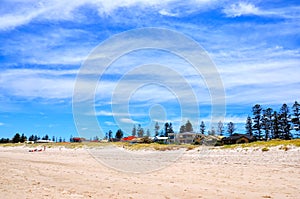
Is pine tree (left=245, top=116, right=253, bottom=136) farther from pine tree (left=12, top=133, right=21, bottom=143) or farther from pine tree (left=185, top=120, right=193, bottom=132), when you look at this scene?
pine tree (left=12, top=133, right=21, bottom=143)

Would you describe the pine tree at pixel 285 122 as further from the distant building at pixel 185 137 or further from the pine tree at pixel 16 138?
the pine tree at pixel 16 138

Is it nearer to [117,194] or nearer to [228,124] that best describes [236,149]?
[117,194]

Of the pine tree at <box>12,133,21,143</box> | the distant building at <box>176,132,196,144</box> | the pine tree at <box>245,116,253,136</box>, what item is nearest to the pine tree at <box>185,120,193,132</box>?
the distant building at <box>176,132,196,144</box>

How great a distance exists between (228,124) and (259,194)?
74819 millimetres

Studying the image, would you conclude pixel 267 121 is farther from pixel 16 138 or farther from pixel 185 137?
pixel 16 138

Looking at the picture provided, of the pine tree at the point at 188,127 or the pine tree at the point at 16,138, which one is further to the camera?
the pine tree at the point at 16,138

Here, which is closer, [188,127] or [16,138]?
[188,127]

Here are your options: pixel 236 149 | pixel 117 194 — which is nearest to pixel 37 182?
pixel 117 194

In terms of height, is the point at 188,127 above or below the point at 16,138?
above

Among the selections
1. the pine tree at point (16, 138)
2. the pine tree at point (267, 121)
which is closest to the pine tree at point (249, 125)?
the pine tree at point (267, 121)

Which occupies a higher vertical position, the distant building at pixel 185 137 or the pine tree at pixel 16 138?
the pine tree at pixel 16 138

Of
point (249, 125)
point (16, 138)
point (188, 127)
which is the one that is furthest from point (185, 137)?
point (16, 138)

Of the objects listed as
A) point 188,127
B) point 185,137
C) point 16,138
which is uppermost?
point 188,127

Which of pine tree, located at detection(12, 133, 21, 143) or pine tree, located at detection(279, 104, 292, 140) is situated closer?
pine tree, located at detection(279, 104, 292, 140)
